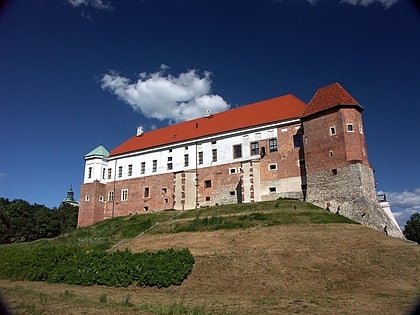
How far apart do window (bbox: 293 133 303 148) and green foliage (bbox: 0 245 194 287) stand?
17116 millimetres

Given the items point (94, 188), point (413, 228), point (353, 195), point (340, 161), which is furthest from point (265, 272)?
point (413, 228)

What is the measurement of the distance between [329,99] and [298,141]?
173 inches

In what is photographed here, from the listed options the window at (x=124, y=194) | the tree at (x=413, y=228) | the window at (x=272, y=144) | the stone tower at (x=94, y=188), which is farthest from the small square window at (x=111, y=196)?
the tree at (x=413, y=228)

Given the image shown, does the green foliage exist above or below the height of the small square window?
below

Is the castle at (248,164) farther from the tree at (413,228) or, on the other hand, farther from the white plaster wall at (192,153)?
the tree at (413,228)

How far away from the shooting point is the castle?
26109 millimetres

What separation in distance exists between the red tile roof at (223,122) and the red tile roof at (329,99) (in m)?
1.91

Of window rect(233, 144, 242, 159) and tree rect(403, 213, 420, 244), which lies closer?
window rect(233, 144, 242, 159)

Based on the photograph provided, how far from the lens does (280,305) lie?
10.3 metres

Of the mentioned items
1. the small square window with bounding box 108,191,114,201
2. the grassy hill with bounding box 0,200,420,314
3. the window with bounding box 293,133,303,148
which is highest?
the window with bounding box 293,133,303,148

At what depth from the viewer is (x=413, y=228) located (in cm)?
4784

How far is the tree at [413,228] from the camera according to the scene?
46531 mm

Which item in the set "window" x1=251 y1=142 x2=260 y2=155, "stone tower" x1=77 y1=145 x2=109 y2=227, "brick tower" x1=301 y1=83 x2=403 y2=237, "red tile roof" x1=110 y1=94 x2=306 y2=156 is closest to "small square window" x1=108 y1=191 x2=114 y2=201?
"stone tower" x1=77 y1=145 x2=109 y2=227

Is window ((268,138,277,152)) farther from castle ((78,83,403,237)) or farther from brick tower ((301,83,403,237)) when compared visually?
brick tower ((301,83,403,237))
